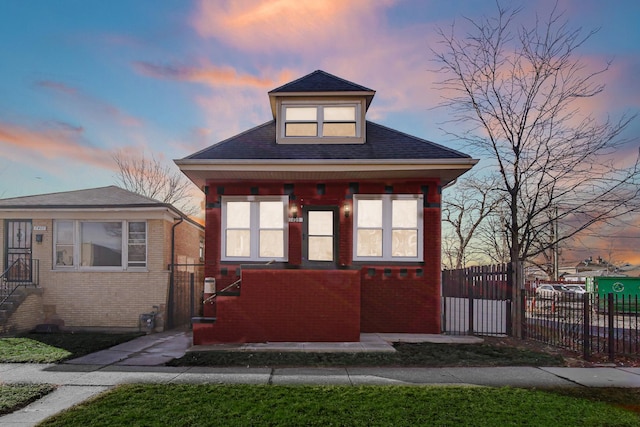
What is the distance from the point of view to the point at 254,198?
40.5 feet

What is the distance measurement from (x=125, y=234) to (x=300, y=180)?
632cm

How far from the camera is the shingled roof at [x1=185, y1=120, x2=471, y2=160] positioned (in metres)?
11.7

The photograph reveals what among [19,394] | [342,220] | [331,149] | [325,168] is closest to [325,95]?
[331,149]

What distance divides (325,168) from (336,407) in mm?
6753

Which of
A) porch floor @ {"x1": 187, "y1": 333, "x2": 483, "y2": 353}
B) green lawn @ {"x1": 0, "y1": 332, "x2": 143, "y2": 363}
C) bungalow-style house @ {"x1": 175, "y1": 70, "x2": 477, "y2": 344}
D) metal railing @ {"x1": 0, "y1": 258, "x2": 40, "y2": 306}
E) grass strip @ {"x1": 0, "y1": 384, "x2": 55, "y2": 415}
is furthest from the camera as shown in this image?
metal railing @ {"x1": 0, "y1": 258, "x2": 40, "y2": 306}

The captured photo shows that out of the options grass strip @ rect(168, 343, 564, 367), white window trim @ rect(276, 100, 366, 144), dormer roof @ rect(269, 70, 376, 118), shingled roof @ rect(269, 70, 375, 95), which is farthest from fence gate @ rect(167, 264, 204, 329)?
shingled roof @ rect(269, 70, 375, 95)

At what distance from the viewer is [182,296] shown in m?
15.5

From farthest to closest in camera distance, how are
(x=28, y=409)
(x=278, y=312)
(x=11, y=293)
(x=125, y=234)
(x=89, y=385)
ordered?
(x=125, y=234) → (x=11, y=293) → (x=278, y=312) → (x=89, y=385) → (x=28, y=409)

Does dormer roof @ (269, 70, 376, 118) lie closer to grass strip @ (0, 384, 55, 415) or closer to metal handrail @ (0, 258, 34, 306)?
grass strip @ (0, 384, 55, 415)

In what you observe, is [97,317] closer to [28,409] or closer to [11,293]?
[11,293]

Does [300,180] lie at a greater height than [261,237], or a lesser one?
greater

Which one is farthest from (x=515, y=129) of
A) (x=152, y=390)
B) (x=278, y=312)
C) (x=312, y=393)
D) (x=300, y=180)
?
(x=152, y=390)

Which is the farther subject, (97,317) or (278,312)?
(97,317)

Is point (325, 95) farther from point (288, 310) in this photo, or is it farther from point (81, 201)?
point (81, 201)
